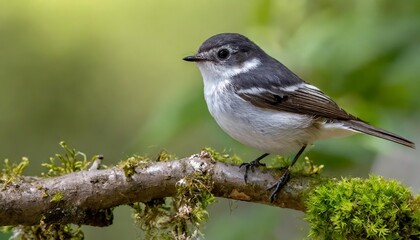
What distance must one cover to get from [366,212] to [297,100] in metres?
1.37

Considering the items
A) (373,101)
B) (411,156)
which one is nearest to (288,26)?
(373,101)

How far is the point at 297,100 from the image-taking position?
4.30 m

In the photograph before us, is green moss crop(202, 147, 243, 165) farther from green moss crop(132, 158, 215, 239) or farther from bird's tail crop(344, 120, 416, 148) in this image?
bird's tail crop(344, 120, 416, 148)

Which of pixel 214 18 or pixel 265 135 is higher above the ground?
pixel 214 18

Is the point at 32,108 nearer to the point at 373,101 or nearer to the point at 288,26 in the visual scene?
the point at 288,26

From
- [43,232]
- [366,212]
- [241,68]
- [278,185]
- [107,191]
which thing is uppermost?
[241,68]

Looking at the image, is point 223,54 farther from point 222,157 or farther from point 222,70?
point 222,157

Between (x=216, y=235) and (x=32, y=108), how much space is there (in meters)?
5.22

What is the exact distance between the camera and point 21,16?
8.58m

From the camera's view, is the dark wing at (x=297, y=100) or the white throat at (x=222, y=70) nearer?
the dark wing at (x=297, y=100)

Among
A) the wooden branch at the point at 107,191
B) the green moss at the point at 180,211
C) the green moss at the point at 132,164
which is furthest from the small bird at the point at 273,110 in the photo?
the green moss at the point at 132,164

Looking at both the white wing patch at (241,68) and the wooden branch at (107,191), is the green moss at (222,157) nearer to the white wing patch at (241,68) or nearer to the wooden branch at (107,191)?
the wooden branch at (107,191)

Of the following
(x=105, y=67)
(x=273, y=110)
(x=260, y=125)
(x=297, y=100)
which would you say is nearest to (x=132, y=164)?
(x=260, y=125)

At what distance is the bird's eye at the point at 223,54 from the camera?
4.67 metres
